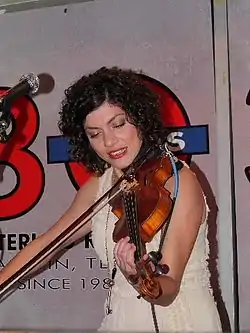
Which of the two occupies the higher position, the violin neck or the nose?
the nose

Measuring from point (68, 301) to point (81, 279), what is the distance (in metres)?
0.04

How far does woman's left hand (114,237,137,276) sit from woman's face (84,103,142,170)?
6.3 inches

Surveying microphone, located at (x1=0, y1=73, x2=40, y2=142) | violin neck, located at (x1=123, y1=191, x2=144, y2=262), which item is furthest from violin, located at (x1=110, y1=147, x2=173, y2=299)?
microphone, located at (x1=0, y1=73, x2=40, y2=142)

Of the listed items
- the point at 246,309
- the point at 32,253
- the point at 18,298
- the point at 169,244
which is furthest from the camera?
the point at 18,298

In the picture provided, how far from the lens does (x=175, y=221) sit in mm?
689

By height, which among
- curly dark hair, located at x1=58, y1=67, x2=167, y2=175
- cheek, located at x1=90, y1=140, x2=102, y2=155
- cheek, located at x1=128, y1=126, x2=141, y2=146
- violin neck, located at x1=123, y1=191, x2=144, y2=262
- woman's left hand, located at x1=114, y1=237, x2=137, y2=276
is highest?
curly dark hair, located at x1=58, y1=67, x2=167, y2=175

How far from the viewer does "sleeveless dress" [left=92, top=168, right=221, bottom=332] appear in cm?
74

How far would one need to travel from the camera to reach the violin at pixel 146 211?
1.96 ft

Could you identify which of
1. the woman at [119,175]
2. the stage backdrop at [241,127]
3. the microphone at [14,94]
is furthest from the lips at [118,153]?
the stage backdrop at [241,127]

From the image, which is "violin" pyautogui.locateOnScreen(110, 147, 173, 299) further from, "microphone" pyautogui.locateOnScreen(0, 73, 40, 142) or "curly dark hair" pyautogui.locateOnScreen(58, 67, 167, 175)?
"microphone" pyautogui.locateOnScreen(0, 73, 40, 142)

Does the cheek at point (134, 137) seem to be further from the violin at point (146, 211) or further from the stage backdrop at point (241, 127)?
the stage backdrop at point (241, 127)

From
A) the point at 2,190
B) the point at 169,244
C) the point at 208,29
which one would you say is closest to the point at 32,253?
the point at 169,244

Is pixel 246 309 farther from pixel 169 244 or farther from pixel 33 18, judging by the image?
pixel 33 18

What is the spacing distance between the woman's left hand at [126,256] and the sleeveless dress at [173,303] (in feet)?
0.50
